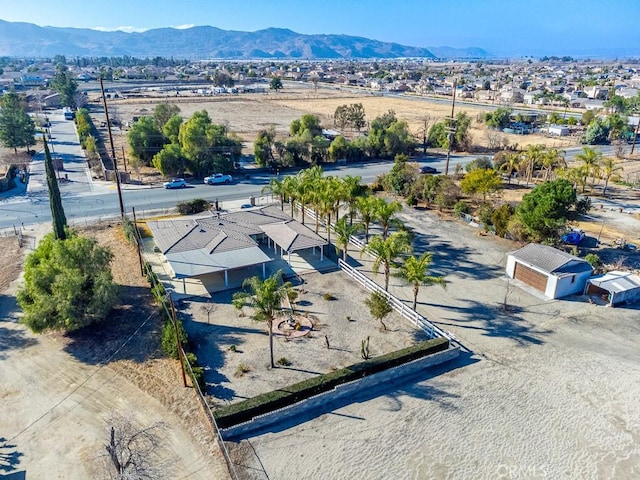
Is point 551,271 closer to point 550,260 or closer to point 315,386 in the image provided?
point 550,260

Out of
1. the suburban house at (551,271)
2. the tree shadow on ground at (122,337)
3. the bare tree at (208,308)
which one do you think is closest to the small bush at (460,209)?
the suburban house at (551,271)

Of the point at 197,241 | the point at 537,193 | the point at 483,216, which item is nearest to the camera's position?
the point at 197,241

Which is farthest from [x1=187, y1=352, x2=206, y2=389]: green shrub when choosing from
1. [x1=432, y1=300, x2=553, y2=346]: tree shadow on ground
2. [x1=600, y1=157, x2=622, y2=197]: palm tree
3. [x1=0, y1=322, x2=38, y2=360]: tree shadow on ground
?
[x1=600, y1=157, x2=622, y2=197]: palm tree

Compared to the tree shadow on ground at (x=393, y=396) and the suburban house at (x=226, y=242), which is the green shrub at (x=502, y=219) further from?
the tree shadow on ground at (x=393, y=396)

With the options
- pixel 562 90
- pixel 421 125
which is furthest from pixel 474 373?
pixel 562 90

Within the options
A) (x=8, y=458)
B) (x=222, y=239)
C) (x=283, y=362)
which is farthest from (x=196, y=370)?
(x=222, y=239)

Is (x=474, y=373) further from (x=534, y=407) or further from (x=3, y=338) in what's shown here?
(x=3, y=338)
